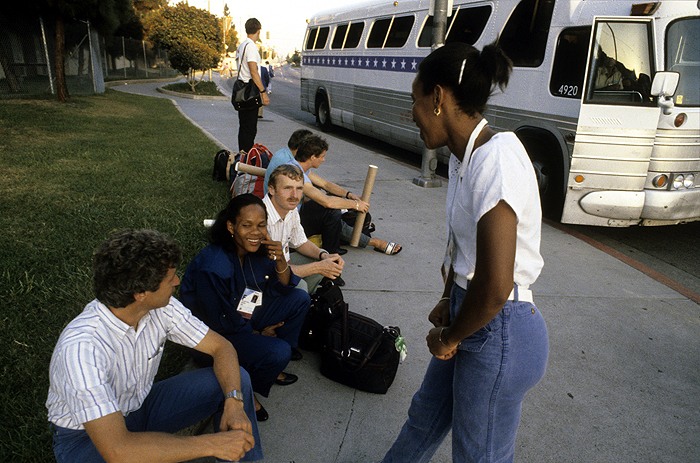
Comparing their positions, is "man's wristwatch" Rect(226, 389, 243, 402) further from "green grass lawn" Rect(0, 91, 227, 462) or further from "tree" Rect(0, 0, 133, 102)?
"tree" Rect(0, 0, 133, 102)

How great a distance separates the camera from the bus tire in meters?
6.61

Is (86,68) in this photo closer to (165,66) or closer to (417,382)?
(165,66)

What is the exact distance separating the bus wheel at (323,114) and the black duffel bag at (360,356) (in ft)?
35.7

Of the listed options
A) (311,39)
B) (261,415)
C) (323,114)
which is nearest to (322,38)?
(311,39)

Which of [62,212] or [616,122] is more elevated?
[616,122]

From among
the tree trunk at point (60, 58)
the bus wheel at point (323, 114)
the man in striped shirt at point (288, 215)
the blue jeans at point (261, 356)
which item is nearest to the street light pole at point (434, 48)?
the man in striped shirt at point (288, 215)

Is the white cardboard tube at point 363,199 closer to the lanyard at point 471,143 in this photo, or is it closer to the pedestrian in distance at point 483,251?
the pedestrian in distance at point 483,251

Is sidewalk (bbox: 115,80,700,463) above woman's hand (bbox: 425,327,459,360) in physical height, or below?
below

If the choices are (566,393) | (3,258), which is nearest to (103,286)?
(566,393)

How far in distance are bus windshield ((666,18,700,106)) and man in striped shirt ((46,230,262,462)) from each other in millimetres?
5547

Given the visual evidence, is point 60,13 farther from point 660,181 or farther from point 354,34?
point 660,181

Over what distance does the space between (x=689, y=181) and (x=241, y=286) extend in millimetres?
5202

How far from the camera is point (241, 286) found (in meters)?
2.93

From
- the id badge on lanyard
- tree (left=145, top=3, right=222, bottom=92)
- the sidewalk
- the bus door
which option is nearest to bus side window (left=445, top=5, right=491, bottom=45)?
the bus door
